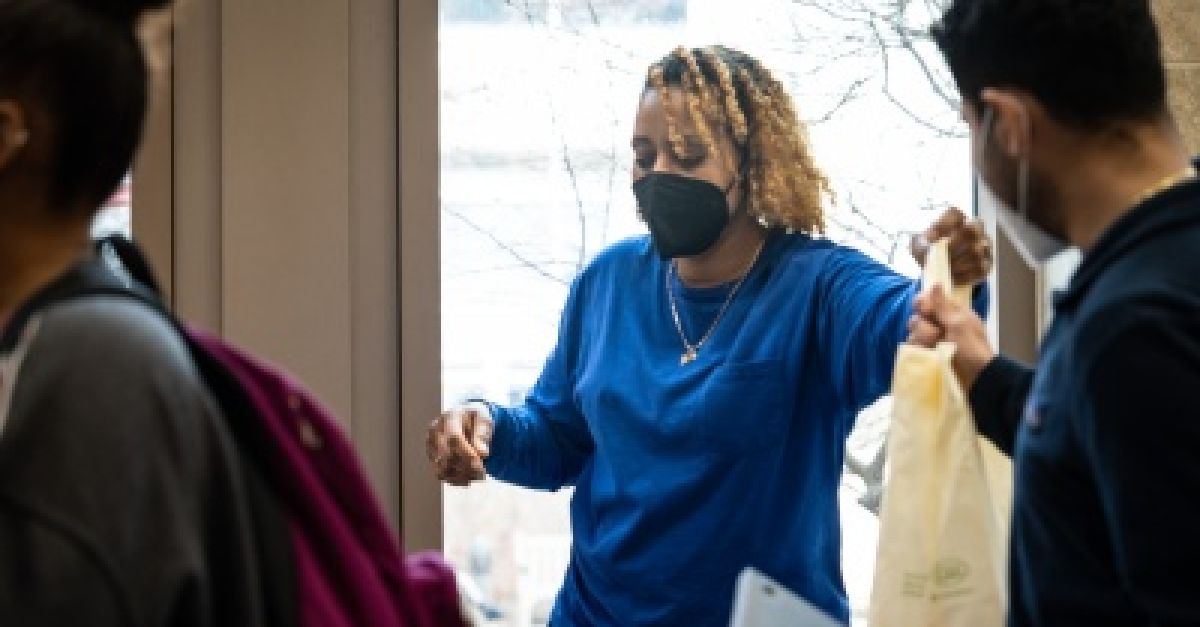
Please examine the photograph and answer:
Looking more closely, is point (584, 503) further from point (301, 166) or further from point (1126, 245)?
point (1126, 245)

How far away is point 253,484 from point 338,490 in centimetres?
8

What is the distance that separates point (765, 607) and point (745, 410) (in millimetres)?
478

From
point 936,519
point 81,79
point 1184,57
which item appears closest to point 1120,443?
point 936,519

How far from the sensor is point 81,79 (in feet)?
3.20

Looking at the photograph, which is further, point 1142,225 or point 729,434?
point 729,434

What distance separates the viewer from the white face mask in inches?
50.8

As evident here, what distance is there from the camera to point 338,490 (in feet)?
3.46

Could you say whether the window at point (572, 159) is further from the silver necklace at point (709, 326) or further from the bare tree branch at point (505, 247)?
the silver necklace at point (709, 326)

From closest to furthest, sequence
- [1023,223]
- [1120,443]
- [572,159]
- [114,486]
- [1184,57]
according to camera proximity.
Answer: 1. [114,486]
2. [1120,443]
3. [1023,223]
4. [1184,57]
5. [572,159]

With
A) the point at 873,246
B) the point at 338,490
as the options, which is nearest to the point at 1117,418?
the point at 338,490

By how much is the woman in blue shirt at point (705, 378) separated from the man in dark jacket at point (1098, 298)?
0.56 meters

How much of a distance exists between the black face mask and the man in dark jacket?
2.16ft

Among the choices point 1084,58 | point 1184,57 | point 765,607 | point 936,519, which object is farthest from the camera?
point 1184,57

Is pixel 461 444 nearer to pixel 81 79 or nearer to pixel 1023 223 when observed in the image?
pixel 1023 223
